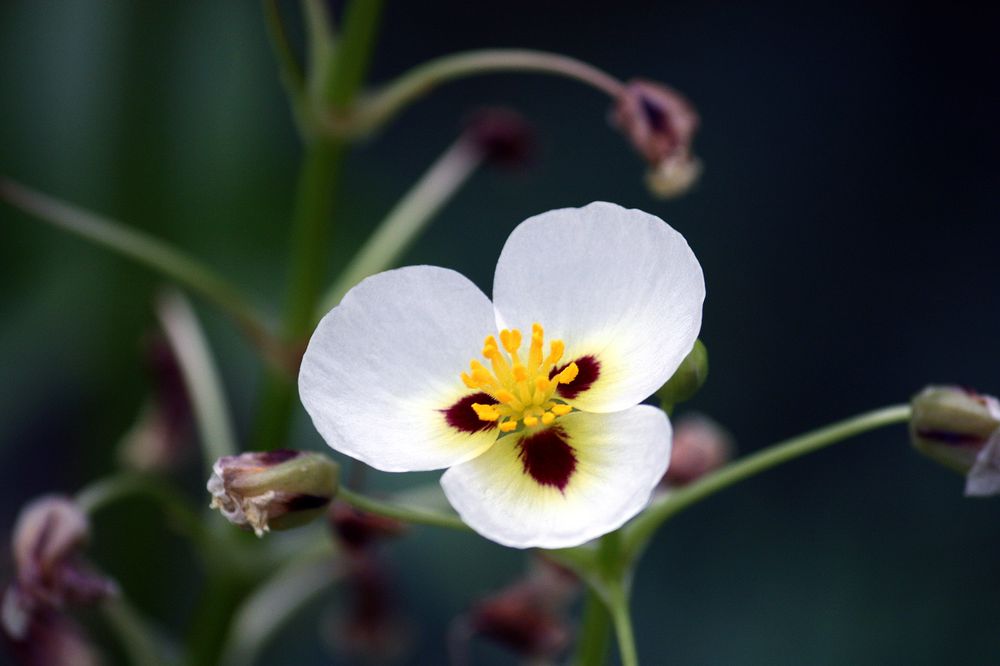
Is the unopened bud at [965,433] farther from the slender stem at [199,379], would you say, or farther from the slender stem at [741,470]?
the slender stem at [199,379]

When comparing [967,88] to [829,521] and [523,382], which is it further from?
[523,382]

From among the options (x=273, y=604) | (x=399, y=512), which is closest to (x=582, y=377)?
(x=399, y=512)

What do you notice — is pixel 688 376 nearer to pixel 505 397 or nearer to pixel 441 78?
pixel 505 397

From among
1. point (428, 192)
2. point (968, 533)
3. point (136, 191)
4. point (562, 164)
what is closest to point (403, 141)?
point (562, 164)

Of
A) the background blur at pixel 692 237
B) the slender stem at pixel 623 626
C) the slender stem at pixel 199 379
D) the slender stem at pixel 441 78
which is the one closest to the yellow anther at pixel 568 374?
the slender stem at pixel 623 626

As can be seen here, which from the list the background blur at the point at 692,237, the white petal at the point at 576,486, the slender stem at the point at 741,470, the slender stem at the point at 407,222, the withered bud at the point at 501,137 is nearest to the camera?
the white petal at the point at 576,486

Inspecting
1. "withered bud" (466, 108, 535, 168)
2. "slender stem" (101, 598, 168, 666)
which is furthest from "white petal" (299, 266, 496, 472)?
"withered bud" (466, 108, 535, 168)
